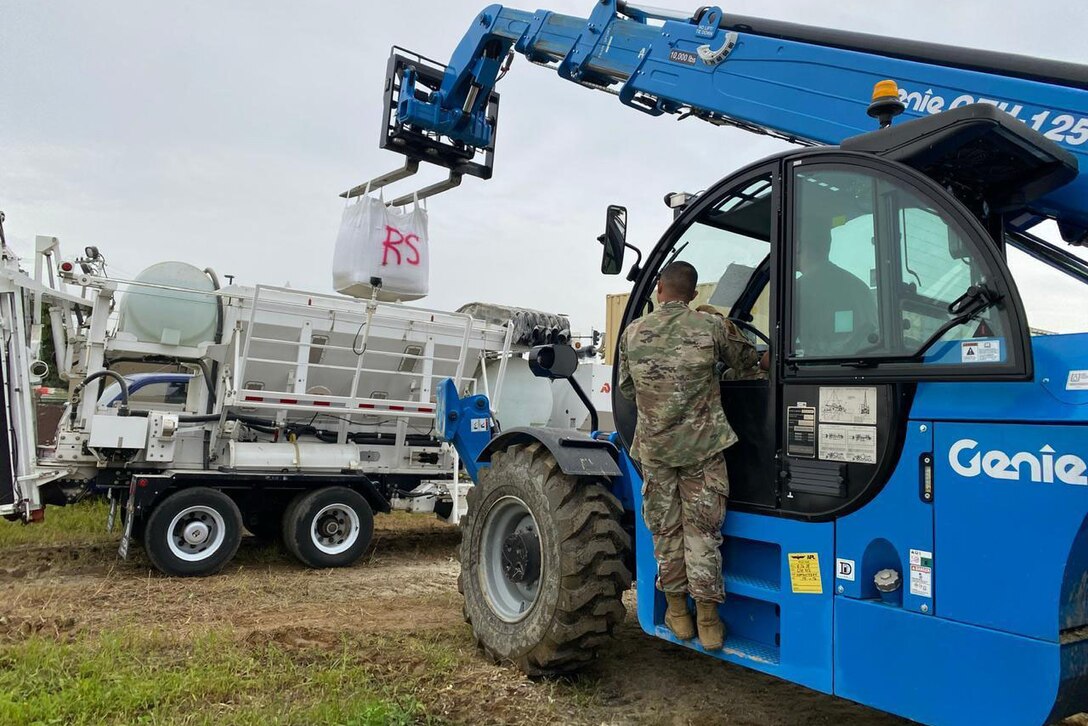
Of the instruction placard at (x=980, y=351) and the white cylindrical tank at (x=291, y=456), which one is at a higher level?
the instruction placard at (x=980, y=351)

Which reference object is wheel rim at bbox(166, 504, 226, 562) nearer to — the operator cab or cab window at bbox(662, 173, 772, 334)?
cab window at bbox(662, 173, 772, 334)

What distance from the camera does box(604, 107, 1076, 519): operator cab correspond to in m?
2.60

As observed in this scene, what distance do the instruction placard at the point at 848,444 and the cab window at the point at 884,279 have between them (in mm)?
253

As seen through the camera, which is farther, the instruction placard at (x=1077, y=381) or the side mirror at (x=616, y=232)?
the side mirror at (x=616, y=232)

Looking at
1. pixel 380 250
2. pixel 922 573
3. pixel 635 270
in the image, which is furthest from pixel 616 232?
pixel 380 250

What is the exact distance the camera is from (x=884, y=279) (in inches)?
112

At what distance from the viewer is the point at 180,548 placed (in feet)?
21.8

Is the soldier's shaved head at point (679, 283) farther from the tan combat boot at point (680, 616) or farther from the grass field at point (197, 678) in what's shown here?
the grass field at point (197, 678)

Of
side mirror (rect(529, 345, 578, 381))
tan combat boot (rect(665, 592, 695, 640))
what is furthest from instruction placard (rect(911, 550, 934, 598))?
side mirror (rect(529, 345, 578, 381))

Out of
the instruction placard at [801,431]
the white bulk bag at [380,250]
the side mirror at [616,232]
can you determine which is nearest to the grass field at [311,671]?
the instruction placard at [801,431]

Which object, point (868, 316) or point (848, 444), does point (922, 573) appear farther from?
point (868, 316)

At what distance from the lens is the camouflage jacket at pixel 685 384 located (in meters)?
3.32

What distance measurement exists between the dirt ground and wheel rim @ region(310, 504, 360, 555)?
0.96 feet

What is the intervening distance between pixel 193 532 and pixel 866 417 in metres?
5.78
